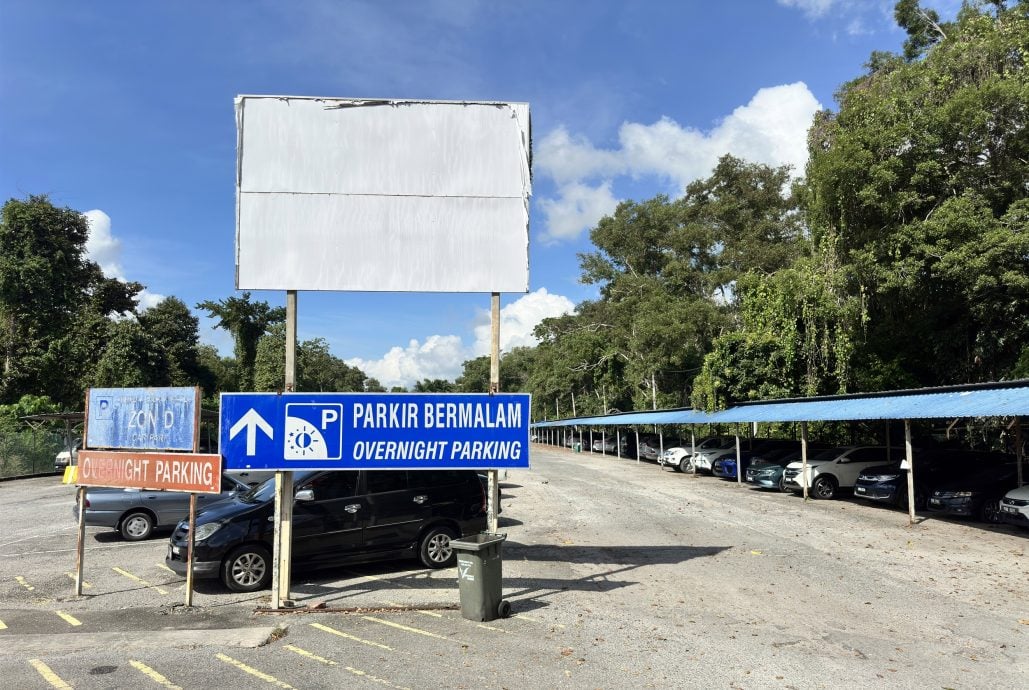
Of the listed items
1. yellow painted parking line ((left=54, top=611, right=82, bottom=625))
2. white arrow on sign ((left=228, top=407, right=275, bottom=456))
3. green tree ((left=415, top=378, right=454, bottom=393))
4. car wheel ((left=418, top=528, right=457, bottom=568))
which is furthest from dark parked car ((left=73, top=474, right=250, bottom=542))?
green tree ((left=415, top=378, right=454, bottom=393))

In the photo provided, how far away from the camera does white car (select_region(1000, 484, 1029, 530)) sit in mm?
13227

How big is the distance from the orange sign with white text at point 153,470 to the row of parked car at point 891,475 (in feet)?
48.2

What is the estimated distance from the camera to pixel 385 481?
9.95 metres

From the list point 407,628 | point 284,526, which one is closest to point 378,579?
point 284,526

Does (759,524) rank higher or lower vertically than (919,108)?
lower

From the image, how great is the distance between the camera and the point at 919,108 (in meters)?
20.3

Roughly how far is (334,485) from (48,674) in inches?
158

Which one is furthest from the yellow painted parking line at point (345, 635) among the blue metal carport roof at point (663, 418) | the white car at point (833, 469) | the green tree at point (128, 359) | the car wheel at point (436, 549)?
the green tree at point (128, 359)

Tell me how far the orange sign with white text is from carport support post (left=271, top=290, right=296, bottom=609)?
0.79 metres

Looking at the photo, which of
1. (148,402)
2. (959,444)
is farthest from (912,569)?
(959,444)

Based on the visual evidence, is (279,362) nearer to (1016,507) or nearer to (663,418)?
(663,418)

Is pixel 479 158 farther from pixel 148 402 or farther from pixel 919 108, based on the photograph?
pixel 919 108

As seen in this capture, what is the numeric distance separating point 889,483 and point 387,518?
14196mm

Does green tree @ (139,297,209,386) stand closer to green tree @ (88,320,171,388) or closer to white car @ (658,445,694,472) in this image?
green tree @ (88,320,171,388)
